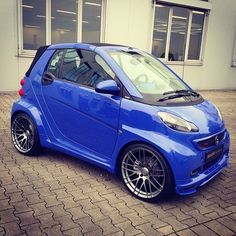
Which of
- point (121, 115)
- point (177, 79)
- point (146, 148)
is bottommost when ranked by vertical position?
point (146, 148)

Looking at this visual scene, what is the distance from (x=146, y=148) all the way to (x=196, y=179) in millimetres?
667

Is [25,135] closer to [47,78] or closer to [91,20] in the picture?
[47,78]

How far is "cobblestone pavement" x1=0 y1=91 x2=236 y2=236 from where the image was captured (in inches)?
121

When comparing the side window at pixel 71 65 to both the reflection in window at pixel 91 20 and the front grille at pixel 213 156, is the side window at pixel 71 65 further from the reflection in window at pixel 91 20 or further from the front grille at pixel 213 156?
the reflection in window at pixel 91 20

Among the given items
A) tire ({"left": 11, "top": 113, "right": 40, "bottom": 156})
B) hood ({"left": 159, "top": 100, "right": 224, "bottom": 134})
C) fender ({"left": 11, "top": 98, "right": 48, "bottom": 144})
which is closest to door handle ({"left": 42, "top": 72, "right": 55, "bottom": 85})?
fender ({"left": 11, "top": 98, "right": 48, "bottom": 144})

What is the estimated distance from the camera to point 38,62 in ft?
15.2

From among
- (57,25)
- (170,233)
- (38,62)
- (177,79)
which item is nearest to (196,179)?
(170,233)

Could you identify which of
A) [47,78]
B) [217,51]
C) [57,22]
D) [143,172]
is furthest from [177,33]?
[143,172]

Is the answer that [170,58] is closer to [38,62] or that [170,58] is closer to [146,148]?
[38,62]

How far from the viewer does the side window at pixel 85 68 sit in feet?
12.9

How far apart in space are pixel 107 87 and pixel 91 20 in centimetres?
815

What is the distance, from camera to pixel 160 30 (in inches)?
499

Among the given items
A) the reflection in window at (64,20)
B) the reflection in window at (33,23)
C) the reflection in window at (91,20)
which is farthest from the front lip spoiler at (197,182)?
the reflection in window at (91,20)

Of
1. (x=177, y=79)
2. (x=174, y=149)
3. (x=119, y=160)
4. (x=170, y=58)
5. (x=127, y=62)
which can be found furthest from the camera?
(x=170, y=58)
